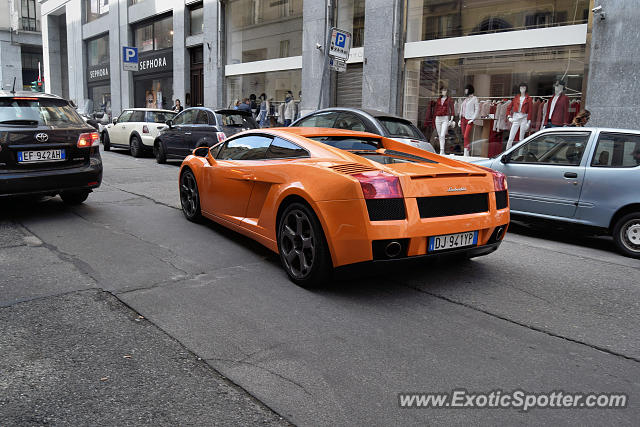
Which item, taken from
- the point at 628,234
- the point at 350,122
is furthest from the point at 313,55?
the point at 628,234

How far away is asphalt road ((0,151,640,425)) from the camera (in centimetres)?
288

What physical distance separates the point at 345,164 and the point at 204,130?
951 cm

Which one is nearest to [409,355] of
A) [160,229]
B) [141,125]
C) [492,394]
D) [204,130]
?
[492,394]

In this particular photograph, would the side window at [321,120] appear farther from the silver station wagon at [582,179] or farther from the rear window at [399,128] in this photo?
the silver station wagon at [582,179]

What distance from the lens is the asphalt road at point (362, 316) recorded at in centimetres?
288

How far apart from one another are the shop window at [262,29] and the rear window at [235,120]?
6.81 meters

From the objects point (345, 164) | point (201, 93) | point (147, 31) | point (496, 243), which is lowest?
point (496, 243)

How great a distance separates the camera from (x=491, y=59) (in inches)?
551

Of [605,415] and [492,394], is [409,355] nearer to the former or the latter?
A: [492,394]

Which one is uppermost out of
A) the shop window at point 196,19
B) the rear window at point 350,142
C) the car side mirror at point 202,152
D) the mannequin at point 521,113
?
the shop window at point 196,19

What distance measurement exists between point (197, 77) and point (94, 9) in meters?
15.0

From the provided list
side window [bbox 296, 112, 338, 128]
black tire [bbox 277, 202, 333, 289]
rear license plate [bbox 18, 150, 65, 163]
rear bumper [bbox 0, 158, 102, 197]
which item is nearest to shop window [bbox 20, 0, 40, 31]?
side window [bbox 296, 112, 338, 128]

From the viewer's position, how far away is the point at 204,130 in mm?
13305

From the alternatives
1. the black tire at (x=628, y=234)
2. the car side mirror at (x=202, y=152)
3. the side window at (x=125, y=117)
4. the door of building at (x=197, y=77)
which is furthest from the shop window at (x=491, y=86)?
the door of building at (x=197, y=77)
